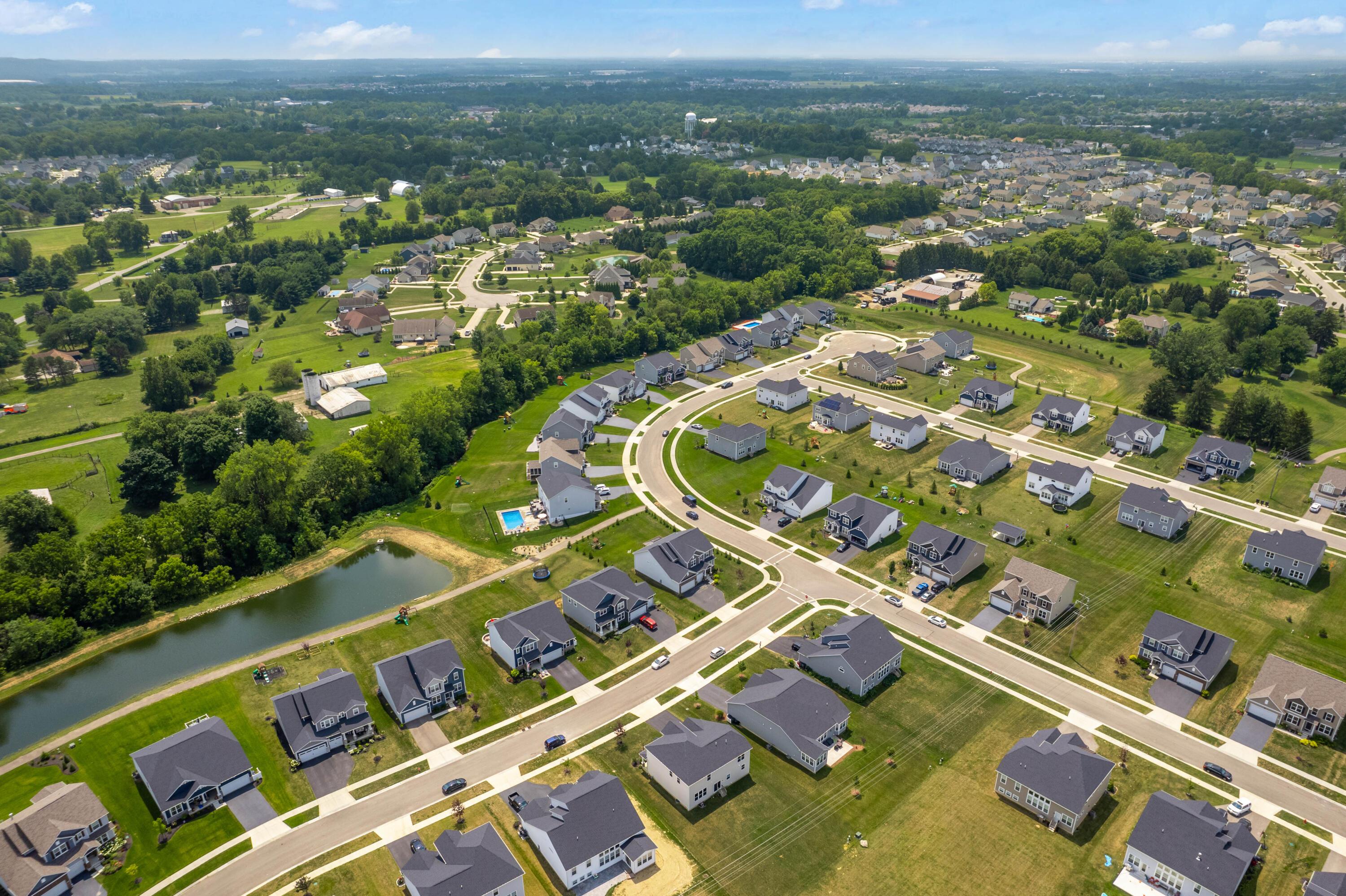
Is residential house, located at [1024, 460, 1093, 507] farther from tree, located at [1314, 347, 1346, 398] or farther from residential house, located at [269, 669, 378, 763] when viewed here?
residential house, located at [269, 669, 378, 763]

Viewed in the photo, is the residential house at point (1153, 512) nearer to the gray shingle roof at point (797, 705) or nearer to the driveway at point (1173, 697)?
the driveway at point (1173, 697)

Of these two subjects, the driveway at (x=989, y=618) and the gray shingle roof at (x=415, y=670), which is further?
the driveway at (x=989, y=618)

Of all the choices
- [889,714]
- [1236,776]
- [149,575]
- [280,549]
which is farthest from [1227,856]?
[149,575]

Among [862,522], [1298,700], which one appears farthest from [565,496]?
[1298,700]

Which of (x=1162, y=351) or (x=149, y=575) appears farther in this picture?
(x=1162, y=351)

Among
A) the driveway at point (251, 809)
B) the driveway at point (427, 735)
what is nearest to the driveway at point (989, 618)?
the driveway at point (427, 735)

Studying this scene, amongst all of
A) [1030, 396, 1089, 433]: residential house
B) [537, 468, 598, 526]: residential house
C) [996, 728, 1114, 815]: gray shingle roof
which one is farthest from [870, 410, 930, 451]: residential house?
[996, 728, 1114, 815]: gray shingle roof

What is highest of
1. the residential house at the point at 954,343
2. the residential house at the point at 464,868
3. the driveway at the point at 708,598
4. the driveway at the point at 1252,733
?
the residential house at the point at 954,343

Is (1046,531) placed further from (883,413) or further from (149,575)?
(149,575)
